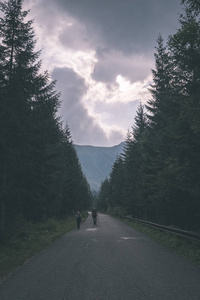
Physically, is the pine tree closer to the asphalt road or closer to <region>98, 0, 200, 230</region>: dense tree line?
the asphalt road

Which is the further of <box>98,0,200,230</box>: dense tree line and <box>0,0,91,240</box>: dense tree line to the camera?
<box>0,0,91,240</box>: dense tree line

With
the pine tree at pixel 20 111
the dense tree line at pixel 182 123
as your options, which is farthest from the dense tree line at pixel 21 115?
the dense tree line at pixel 182 123

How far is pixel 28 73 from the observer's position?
12.6 metres

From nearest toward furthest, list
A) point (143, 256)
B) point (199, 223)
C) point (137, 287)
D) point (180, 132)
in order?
point (137, 287) < point (143, 256) < point (180, 132) < point (199, 223)

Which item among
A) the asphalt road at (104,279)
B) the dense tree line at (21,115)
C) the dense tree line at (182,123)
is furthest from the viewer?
the dense tree line at (21,115)

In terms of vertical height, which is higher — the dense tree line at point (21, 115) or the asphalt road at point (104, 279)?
the dense tree line at point (21, 115)

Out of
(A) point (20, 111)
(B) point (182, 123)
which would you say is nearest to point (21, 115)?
(A) point (20, 111)

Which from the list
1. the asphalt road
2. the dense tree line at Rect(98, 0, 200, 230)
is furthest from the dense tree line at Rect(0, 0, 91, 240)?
the dense tree line at Rect(98, 0, 200, 230)

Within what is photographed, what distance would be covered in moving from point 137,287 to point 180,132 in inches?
342

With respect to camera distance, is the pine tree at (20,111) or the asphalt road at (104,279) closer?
the asphalt road at (104,279)

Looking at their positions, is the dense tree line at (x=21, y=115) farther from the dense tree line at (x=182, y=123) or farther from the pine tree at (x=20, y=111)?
the dense tree line at (x=182, y=123)

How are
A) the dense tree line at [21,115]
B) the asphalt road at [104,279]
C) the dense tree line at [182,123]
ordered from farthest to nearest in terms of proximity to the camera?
the dense tree line at [21,115], the dense tree line at [182,123], the asphalt road at [104,279]

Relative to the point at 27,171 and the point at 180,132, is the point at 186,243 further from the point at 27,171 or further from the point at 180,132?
the point at 27,171

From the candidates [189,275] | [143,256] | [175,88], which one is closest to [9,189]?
[143,256]
